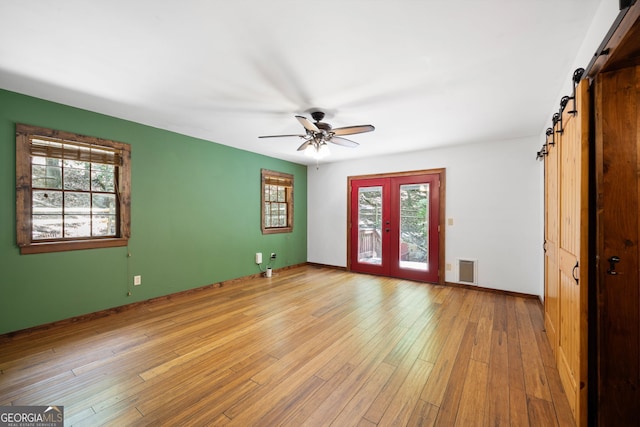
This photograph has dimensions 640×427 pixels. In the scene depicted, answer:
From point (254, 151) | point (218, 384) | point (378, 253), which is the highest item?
point (254, 151)

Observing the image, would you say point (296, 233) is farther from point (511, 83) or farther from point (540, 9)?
point (540, 9)

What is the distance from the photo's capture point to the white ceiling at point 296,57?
5.26 ft

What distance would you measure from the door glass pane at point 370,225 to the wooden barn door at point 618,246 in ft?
13.3

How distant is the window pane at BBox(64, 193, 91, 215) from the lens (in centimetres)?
306

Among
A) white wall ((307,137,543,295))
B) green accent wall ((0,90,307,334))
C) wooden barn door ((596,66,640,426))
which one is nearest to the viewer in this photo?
wooden barn door ((596,66,640,426))

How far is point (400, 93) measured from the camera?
8.72 ft

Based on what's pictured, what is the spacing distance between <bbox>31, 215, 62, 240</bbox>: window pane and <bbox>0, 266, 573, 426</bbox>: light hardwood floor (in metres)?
1.02

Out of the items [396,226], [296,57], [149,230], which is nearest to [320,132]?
[296,57]

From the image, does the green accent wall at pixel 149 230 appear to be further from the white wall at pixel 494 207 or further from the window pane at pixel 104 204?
the white wall at pixel 494 207

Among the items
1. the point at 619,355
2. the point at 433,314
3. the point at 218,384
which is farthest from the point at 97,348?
the point at 619,355

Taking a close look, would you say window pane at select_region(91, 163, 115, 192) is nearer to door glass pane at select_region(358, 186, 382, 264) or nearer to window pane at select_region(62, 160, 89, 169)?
window pane at select_region(62, 160, 89, 169)

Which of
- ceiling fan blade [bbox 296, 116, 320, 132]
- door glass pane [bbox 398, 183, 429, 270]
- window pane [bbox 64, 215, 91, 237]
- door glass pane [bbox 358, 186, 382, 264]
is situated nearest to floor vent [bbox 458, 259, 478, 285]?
door glass pane [bbox 398, 183, 429, 270]

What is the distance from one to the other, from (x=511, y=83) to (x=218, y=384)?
3.60 metres

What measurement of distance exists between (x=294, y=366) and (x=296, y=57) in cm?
251
